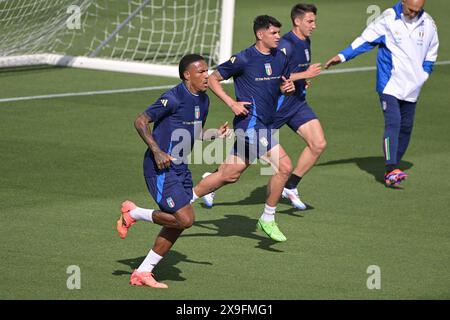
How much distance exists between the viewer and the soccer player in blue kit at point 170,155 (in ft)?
31.4

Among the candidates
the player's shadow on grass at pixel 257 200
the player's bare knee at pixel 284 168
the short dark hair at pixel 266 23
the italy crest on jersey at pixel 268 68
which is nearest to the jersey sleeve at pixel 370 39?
the player's shadow on grass at pixel 257 200

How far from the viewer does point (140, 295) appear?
30.7 ft

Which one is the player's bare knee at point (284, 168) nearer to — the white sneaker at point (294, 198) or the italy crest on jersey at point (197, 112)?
the white sneaker at point (294, 198)

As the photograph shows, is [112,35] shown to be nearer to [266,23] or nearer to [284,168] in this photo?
[266,23]

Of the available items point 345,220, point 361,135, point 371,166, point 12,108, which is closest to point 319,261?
point 345,220

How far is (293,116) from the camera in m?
13.0

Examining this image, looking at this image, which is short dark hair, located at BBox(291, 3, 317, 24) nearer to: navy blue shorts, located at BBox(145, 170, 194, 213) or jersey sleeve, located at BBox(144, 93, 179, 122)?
jersey sleeve, located at BBox(144, 93, 179, 122)

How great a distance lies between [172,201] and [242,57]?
2.53 m

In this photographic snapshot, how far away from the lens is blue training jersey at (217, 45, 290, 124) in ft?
37.8

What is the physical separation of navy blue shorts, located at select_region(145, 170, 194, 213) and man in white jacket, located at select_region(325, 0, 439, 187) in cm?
517

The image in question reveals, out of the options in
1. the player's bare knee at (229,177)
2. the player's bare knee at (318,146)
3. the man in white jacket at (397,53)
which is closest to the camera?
the player's bare knee at (229,177)

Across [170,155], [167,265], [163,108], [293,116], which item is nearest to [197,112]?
[163,108]

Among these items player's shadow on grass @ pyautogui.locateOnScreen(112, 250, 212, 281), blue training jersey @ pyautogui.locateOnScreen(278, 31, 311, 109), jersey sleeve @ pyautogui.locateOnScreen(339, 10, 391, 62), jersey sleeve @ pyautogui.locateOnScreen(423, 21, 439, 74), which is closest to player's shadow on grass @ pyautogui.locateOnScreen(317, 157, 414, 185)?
jersey sleeve @ pyautogui.locateOnScreen(423, 21, 439, 74)

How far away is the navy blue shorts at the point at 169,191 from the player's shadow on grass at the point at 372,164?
5.54 metres
